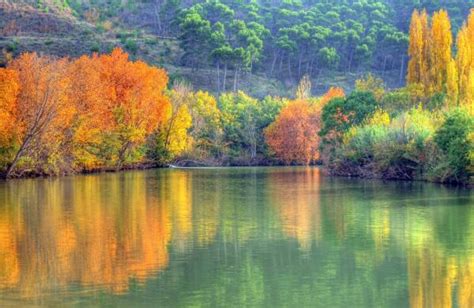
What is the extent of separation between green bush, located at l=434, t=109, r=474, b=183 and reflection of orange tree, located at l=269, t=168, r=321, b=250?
748 centimetres

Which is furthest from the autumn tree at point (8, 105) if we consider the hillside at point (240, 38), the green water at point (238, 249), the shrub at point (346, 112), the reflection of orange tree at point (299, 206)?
the hillside at point (240, 38)

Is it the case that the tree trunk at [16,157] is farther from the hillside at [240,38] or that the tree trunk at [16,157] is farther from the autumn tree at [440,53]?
the hillside at [240,38]

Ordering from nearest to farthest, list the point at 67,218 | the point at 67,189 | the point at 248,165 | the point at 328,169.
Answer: the point at 67,218 → the point at 67,189 → the point at 328,169 → the point at 248,165

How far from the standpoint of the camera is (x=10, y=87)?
52.1m

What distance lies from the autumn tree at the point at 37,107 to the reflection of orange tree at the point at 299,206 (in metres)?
16.0

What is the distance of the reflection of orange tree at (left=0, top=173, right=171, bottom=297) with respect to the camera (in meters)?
18.2

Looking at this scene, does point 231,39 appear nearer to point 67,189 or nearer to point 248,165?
point 248,165

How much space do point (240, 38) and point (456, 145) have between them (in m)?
67.6

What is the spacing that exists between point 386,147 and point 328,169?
9524 mm

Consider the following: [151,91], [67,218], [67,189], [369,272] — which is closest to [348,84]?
[151,91]

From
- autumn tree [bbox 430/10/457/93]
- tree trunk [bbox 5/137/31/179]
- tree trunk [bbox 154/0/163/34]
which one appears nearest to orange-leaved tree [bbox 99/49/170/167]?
tree trunk [bbox 5/137/31/179]

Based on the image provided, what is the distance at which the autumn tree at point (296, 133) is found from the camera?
7556cm

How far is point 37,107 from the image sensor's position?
53.5 m

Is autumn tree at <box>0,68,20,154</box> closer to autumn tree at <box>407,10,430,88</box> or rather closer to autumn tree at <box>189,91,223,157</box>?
autumn tree at <box>189,91,223,157</box>
